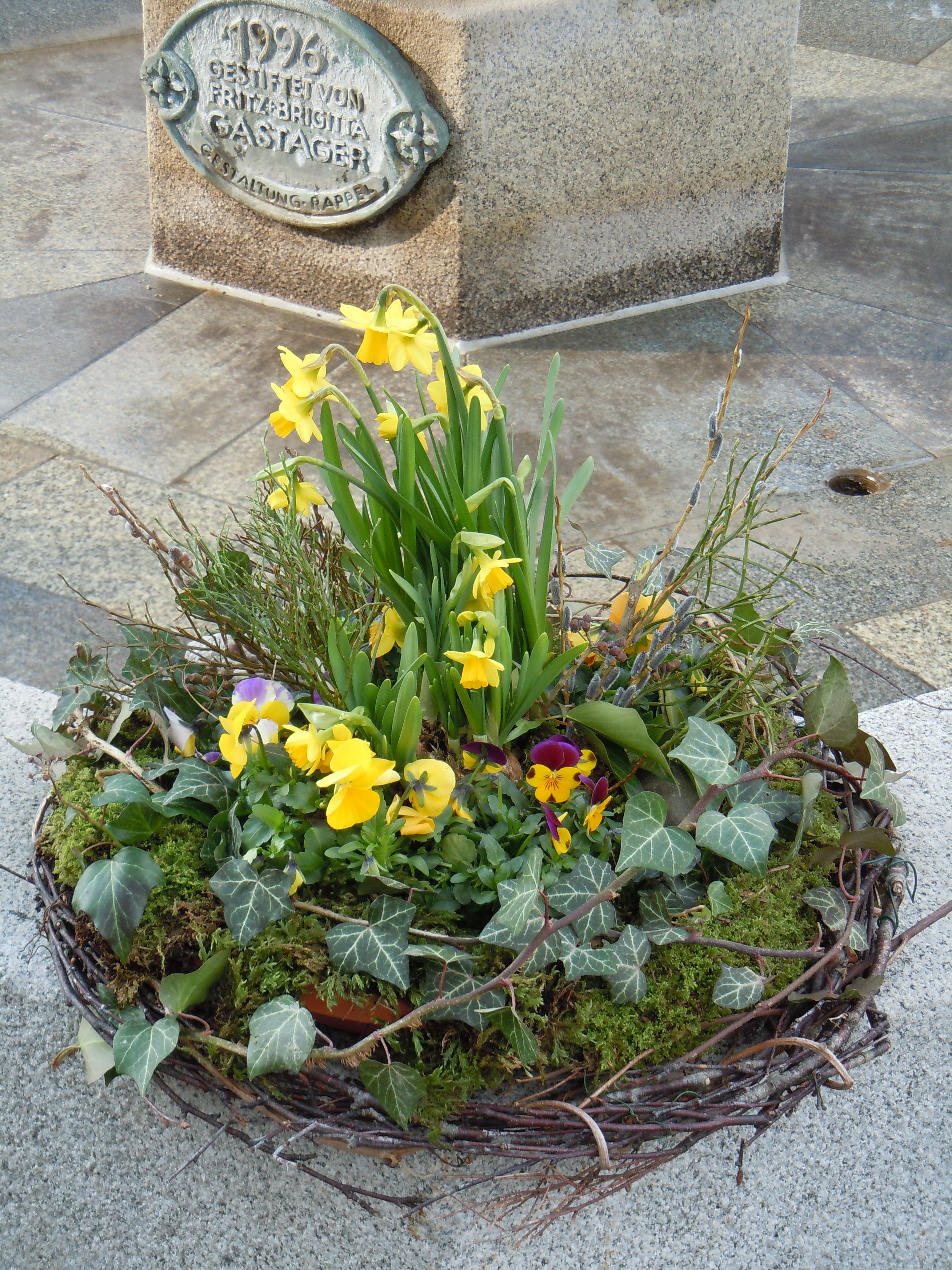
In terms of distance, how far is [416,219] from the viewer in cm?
343

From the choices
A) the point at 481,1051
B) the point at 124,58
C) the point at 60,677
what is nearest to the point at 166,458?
the point at 60,677

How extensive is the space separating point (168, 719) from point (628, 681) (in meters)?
0.66

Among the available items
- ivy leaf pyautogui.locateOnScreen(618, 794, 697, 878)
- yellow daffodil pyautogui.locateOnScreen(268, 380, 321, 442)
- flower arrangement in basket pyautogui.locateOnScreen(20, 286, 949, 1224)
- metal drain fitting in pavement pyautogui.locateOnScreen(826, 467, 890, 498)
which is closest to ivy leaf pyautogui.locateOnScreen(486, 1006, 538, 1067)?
flower arrangement in basket pyautogui.locateOnScreen(20, 286, 949, 1224)

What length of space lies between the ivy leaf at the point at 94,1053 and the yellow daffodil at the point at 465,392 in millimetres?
867

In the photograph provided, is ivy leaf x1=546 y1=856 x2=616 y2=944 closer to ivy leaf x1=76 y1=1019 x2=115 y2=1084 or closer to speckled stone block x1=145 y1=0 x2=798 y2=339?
ivy leaf x1=76 y1=1019 x2=115 y2=1084

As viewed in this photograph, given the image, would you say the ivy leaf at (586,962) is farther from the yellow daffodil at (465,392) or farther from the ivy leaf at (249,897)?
the yellow daffodil at (465,392)

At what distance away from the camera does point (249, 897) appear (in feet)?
4.23

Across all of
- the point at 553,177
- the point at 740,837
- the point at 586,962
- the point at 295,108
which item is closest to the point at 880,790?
the point at 740,837

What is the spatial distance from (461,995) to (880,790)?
23.7 inches

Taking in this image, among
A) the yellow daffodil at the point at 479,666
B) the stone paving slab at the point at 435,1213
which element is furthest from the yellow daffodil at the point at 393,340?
the stone paving slab at the point at 435,1213

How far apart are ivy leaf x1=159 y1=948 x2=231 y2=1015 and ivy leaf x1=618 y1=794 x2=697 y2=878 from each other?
48 cm

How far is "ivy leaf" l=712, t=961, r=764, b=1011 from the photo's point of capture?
1268mm

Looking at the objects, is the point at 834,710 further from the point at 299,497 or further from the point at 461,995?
the point at 299,497

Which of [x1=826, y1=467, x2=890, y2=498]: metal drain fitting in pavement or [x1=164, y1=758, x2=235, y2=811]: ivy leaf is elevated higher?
[x1=164, y1=758, x2=235, y2=811]: ivy leaf
